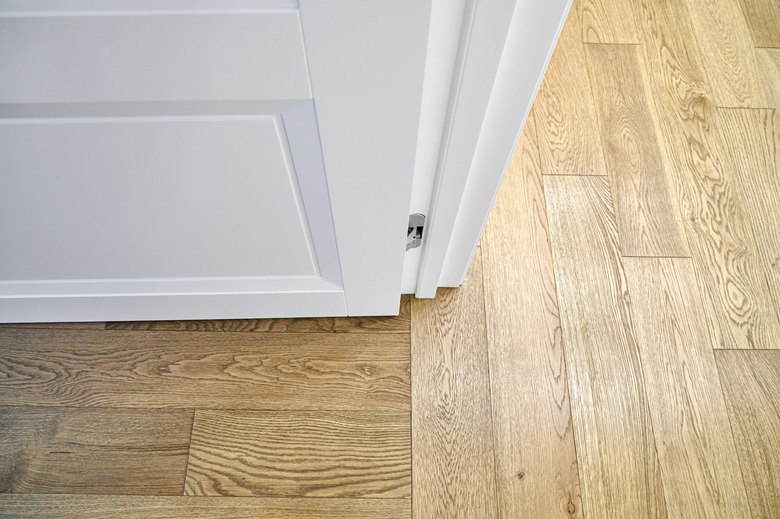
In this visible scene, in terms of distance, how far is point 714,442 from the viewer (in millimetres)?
982

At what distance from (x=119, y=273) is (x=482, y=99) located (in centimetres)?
63

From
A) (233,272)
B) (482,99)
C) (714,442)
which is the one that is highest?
(482,99)

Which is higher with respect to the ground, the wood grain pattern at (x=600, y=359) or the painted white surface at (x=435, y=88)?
the painted white surface at (x=435, y=88)

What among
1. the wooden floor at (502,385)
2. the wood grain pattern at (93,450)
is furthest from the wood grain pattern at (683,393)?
the wood grain pattern at (93,450)

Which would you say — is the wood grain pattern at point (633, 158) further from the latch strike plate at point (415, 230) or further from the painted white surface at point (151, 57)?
the painted white surface at point (151, 57)

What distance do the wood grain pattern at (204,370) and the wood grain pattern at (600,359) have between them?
1.09 ft

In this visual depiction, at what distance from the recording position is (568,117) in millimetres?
1292

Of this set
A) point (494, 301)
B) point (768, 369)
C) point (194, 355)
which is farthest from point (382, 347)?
point (768, 369)

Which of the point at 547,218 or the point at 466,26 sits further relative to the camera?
the point at 547,218

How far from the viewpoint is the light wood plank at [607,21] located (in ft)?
4.59

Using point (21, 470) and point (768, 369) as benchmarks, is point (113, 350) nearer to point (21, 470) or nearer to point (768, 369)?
point (21, 470)

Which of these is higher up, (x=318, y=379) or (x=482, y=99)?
Result: (x=482, y=99)

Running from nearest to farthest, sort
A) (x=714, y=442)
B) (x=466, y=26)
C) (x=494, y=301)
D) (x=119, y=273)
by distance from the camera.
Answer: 1. (x=466, y=26)
2. (x=119, y=273)
3. (x=714, y=442)
4. (x=494, y=301)

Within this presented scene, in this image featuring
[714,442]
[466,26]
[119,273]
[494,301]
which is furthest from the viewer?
[494,301]
